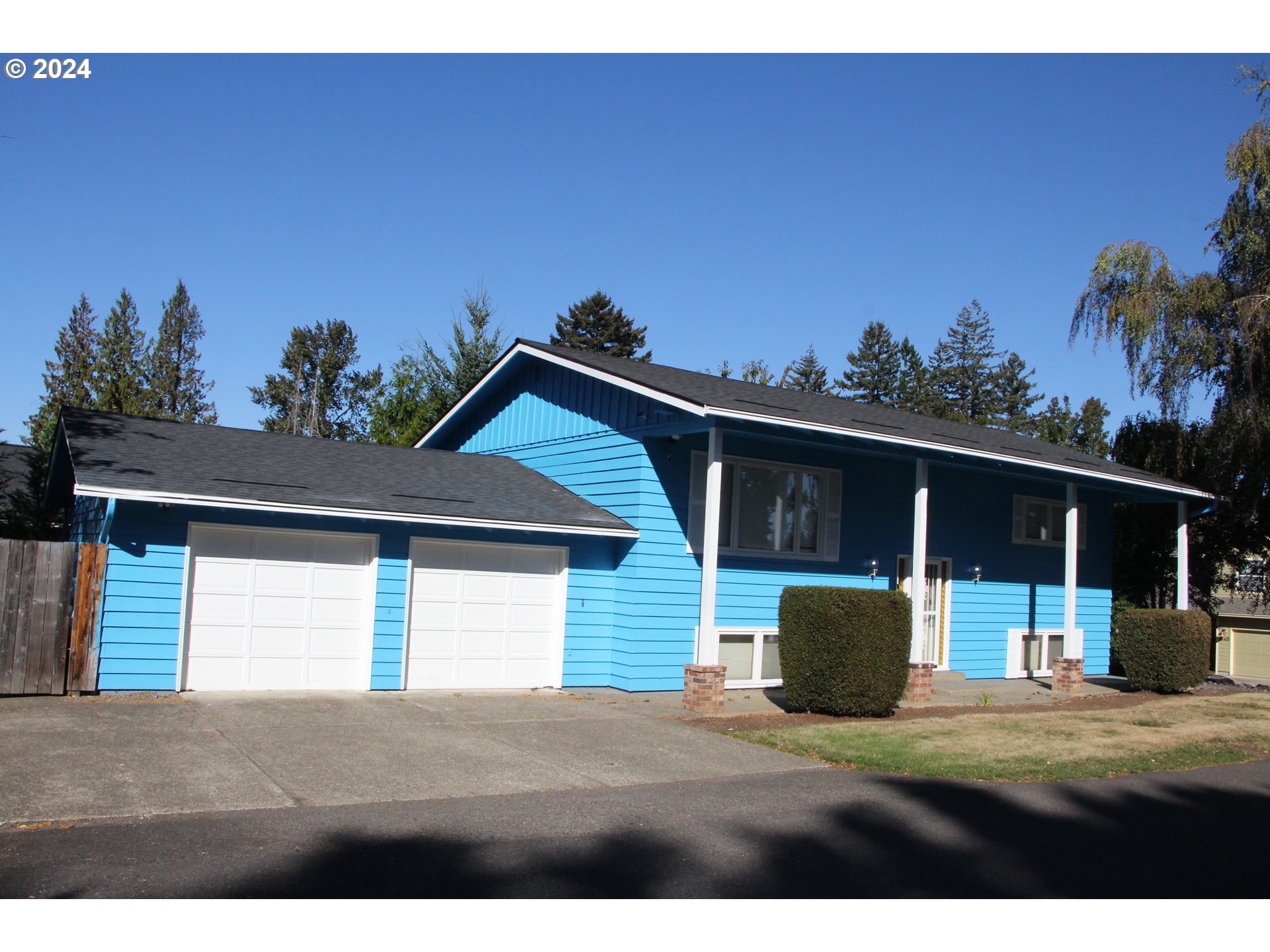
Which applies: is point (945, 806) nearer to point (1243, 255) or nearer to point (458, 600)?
point (458, 600)

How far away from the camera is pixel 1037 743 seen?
35.6 ft

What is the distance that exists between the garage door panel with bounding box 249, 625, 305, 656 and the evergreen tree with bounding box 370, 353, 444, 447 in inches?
587

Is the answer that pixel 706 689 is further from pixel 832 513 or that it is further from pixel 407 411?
pixel 407 411

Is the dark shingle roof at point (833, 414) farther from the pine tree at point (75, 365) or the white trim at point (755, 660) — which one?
the pine tree at point (75, 365)

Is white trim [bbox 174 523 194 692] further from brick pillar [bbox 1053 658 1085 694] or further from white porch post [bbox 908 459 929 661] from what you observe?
→ brick pillar [bbox 1053 658 1085 694]

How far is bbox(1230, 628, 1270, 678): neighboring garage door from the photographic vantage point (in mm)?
23312

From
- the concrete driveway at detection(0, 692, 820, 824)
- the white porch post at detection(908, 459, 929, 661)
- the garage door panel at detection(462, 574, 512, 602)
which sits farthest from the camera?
the white porch post at detection(908, 459, 929, 661)

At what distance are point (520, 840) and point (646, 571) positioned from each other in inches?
323

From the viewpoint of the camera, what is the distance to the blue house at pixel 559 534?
1214cm

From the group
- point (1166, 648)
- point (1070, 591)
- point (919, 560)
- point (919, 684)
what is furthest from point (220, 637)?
point (1166, 648)

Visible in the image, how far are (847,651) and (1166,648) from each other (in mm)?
6921

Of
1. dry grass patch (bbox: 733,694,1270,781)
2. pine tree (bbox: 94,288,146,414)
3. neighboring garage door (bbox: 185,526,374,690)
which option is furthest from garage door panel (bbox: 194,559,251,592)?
pine tree (bbox: 94,288,146,414)

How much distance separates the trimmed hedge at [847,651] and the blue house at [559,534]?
83 cm

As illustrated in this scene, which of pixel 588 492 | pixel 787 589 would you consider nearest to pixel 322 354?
pixel 588 492
